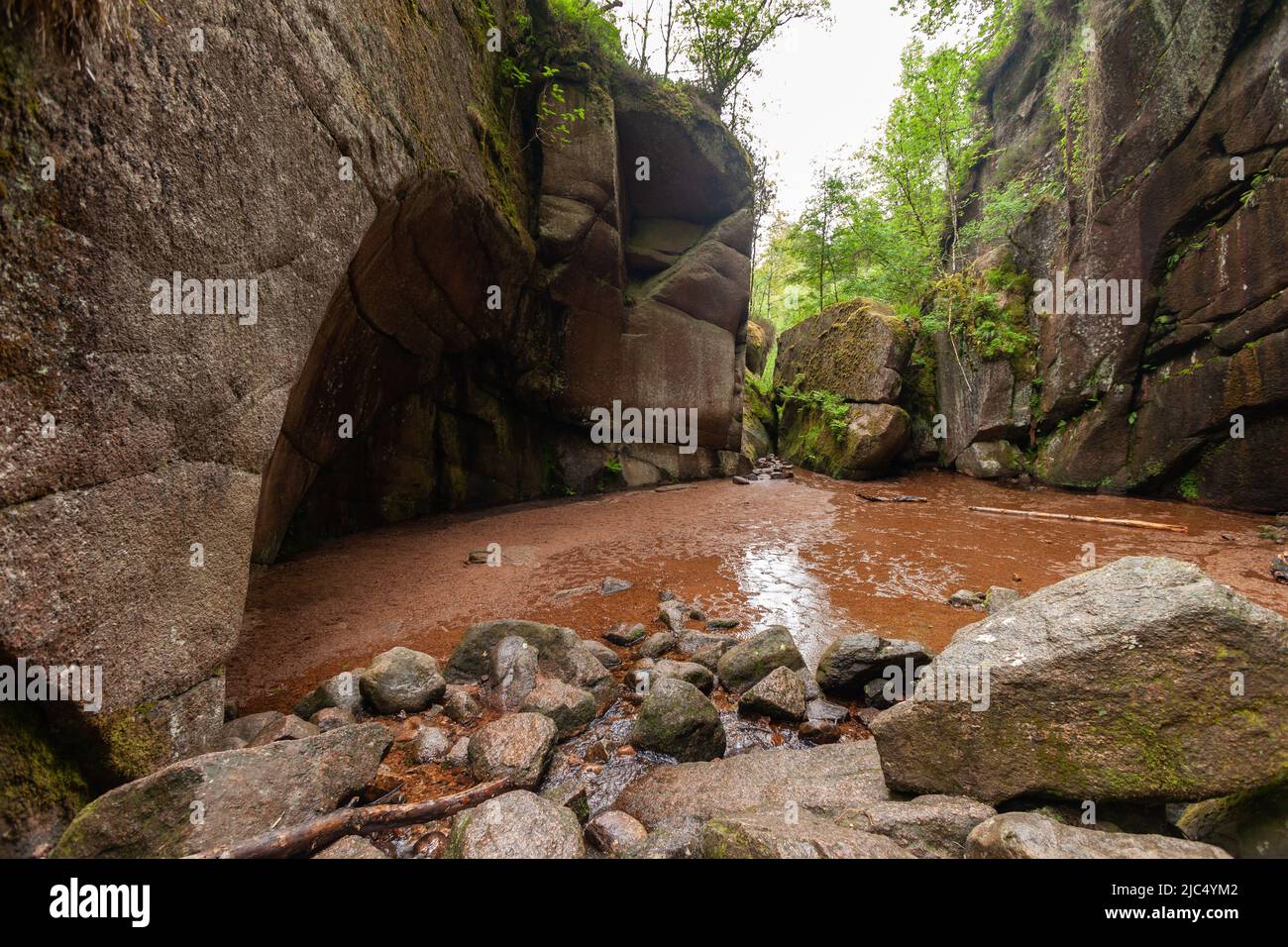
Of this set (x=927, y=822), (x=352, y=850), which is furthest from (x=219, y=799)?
(x=927, y=822)

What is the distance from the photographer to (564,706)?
11.0 feet

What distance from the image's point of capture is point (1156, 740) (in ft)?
6.52

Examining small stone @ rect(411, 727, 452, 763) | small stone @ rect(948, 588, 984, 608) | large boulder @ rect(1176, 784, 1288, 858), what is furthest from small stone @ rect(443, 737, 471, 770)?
small stone @ rect(948, 588, 984, 608)

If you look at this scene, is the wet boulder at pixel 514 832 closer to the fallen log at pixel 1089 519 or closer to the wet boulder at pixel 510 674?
the wet boulder at pixel 510 674

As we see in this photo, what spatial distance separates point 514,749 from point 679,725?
1.04 m

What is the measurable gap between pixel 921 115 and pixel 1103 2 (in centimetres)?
646

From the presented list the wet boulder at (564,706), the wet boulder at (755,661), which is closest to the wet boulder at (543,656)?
the wet boulder at (564,706)

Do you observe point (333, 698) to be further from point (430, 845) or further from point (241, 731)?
point (430, 845)

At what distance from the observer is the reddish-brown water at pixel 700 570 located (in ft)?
16.5

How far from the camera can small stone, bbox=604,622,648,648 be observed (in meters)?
4.78

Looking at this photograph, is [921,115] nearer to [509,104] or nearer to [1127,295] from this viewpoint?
[1127,295]

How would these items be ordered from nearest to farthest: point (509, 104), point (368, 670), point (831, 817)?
1. point (831, 817)
2. point (368, 670)
3. point (509, 104)
